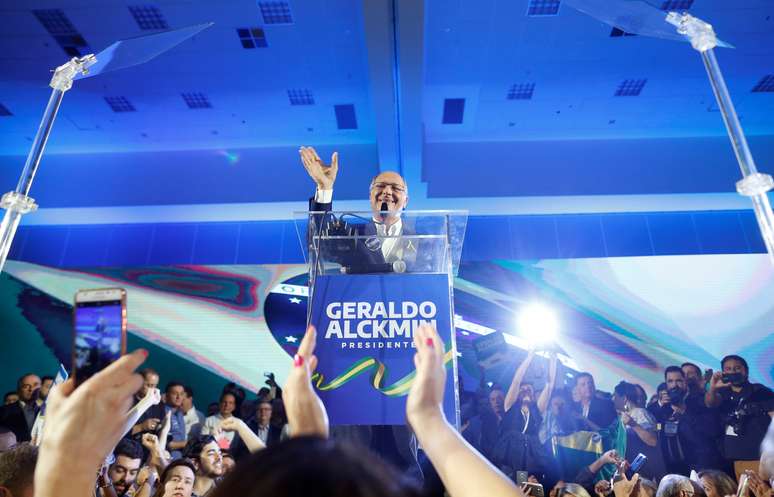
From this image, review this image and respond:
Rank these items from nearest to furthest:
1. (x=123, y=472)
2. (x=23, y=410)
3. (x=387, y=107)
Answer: (x=123, y=472)
(x=23, y=410)
(x=387, y=107)

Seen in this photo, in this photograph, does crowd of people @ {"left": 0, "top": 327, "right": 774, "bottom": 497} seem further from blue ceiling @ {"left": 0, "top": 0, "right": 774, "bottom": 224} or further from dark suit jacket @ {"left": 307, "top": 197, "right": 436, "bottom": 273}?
blue ceiling @ {"left": 0, "top": 0, "right": 774, "bottom": 224}

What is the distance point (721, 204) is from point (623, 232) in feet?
5.05

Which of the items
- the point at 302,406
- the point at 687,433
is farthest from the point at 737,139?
the point at 687,433

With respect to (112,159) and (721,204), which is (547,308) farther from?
(112,159)

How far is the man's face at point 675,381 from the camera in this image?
544 cm

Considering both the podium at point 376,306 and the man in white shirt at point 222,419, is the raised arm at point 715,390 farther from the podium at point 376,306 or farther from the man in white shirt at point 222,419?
the man in white shirt at point 222,419

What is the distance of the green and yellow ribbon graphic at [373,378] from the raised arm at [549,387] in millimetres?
4316

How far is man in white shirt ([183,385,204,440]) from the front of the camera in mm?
5512

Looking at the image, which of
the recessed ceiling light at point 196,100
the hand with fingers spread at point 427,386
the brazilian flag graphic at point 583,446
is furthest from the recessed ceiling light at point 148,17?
the brazilian flag graphic at point 583,446

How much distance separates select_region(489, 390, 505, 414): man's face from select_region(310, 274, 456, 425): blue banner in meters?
4.19

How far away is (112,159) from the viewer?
320 inches

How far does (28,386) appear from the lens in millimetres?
5828

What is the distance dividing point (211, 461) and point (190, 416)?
1.26m

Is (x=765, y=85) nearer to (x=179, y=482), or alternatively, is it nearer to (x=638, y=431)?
(x=638, y=431)
